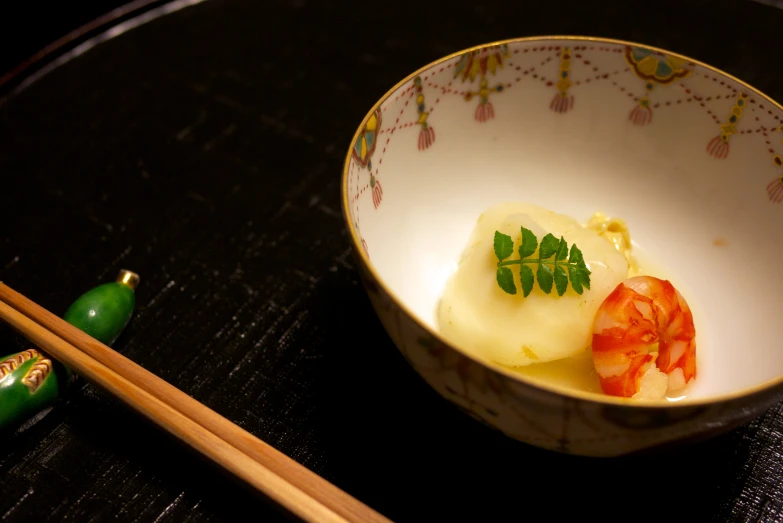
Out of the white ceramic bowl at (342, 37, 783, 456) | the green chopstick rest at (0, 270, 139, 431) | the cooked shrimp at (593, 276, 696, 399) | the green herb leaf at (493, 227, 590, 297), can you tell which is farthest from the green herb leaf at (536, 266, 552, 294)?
the green chopstick rest at (0, 270, 139, 431)

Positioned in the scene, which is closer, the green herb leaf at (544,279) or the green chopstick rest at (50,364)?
the green chopstick rest at (50,364)

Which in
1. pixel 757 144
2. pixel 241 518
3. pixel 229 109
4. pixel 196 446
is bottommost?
pixel 241 518

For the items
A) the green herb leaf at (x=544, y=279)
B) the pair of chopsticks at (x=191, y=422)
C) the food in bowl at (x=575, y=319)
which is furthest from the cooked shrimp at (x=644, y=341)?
the pair of chopsticks at (x=191, y=422)

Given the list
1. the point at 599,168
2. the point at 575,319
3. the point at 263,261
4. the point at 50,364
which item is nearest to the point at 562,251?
the point at 575,319

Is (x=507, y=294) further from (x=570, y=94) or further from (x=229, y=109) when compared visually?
(x=229, y=109)

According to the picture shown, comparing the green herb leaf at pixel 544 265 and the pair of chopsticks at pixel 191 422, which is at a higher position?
the green herb leaf at pixel 544 265

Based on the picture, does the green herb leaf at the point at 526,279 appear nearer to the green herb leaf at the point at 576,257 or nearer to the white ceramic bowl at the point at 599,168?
the green herb leaf at the point at 576,257

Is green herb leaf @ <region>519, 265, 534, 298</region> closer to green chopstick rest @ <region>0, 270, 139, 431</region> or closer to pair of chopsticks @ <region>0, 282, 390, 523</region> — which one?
pair of chopsticks @ <region>0, 282, 390, 523</region>

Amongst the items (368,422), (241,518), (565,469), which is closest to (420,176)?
(368,422)
